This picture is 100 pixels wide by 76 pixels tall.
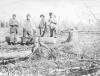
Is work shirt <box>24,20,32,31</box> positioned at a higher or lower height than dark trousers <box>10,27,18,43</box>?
higher

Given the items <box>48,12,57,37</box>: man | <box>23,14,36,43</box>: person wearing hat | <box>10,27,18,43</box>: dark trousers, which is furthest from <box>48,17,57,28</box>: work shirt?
<box>10,27,18,43</box>: dark trousers

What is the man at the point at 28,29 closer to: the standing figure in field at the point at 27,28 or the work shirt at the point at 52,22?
the standing figure in field at the point at 27,28

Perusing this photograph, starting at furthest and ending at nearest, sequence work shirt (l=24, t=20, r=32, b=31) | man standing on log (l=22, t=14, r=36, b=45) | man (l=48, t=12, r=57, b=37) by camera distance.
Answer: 1. man (l=48, t=12, r=57, b=37)
2. work shirt (l=24, t=20, r=32, b=31)
3. man standing on log (l=22, t=14, r=36, b=45)

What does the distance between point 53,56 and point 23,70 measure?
1.09 metres

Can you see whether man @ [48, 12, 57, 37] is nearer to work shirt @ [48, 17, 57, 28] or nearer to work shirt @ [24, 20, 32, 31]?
work shirt @ [48, 17, 57, 28]

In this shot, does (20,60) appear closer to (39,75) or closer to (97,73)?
(39,75)

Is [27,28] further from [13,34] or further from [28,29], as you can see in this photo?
[13,34]

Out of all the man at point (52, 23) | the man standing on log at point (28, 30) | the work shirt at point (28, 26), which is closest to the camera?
the man standing on log at point (28, 30)

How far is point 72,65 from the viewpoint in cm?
421

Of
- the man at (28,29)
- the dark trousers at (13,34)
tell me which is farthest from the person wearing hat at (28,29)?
the dark trousers at (13,34)

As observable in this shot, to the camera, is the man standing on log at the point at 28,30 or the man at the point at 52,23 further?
the man at the point at 52,23

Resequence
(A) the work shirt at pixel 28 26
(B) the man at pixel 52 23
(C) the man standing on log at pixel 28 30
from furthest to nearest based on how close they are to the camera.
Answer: (B) the man at pixel 52 23 < (A) the work shirt at pixel 28 26 < (C) the man standing on log at pixel 28 30

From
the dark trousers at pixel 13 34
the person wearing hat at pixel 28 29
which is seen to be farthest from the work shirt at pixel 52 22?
the dark trousers at pixel 13 34

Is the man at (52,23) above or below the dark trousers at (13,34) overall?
above
